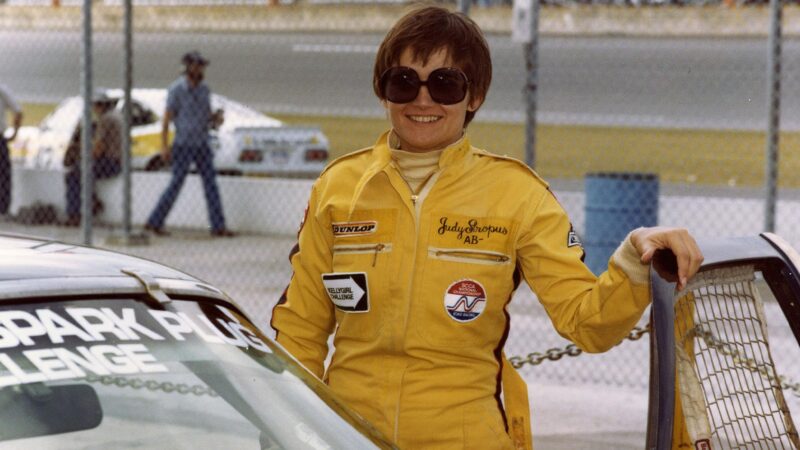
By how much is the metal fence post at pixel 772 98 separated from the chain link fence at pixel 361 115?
5.11 ft

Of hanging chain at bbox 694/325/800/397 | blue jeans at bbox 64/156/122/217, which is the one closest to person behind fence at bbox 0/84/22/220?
blue jeans at bbox 64/156/122/217

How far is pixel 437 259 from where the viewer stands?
127 inches

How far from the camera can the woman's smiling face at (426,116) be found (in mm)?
3328

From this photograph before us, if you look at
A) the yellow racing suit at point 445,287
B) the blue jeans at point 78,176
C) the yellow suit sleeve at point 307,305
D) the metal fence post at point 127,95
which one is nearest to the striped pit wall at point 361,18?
the blue jeans at point 78,176

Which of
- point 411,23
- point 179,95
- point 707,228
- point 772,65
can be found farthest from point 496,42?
point 411,23

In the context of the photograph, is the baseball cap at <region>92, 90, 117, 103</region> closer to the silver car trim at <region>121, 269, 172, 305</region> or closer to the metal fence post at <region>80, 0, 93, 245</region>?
the metal fence post at <region>80, 0, 93, 245</region>

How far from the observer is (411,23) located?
3342mm

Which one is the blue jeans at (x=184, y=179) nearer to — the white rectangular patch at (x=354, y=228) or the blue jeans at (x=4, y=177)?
the blue jeans at (x=4, y=177)

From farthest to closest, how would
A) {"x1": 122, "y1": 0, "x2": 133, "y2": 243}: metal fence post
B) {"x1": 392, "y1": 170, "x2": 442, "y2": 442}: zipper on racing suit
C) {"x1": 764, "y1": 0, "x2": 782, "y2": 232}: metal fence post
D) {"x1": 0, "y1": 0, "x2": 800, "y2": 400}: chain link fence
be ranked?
1. {"x1": 0, "y1": 0, "x2": 800, "y2": 400}: chain link fence
2. {"x1": 122, "y1": 0, "x2": 133, "y2": 243}: metal fence post
3. {"x1": 764, "y1": 0, "x2": 782, "y2": 232}: metal fence post
4. {"x1": 392, "y1": 170, "x2": 442, "y2": 442}: zipper on racing suit

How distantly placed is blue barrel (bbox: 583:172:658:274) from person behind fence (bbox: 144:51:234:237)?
4251 mm

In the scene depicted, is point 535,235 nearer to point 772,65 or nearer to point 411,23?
point 411,23

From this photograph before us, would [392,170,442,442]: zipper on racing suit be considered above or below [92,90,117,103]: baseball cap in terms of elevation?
below

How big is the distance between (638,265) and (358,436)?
0.66 meters

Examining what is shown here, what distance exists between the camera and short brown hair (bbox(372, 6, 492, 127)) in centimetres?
333
